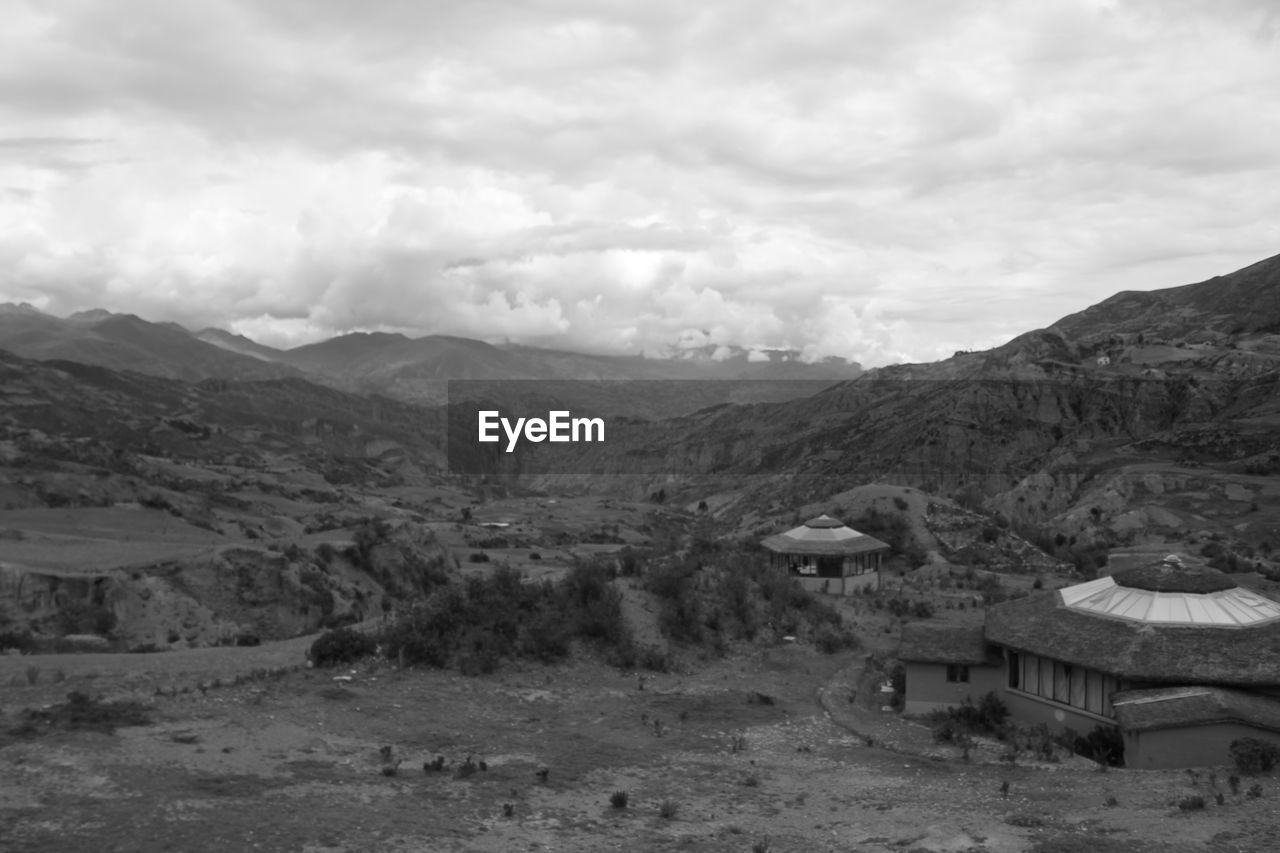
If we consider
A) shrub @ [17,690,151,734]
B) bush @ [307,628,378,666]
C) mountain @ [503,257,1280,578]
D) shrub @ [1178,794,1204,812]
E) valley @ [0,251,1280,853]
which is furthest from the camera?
mountain @ [503,257,1280,578]

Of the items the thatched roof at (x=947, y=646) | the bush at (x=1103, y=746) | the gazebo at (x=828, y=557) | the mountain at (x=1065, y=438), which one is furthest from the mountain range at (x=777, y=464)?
the bush at (x=1103, y=746)

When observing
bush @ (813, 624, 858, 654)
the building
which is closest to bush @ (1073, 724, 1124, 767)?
the building

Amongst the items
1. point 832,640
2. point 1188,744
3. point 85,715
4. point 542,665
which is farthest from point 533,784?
point 832,640

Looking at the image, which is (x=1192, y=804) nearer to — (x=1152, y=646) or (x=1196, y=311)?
(x=1152, y=646)

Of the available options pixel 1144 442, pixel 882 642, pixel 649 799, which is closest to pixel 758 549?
pixel 882 642

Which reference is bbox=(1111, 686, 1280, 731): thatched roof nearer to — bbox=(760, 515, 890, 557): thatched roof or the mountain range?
bbox=(760, 515, 890, 557): thatched roof

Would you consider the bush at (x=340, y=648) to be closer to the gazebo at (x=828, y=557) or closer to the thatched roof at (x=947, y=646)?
the thatched roof at (x=947, y=646)
